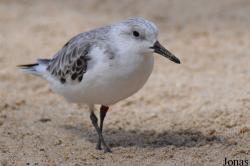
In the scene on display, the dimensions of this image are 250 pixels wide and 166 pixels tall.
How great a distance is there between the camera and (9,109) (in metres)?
7.16

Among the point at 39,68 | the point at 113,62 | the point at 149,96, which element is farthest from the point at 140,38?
the point at 149,96

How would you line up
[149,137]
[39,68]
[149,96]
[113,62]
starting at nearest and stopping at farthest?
[113,62], [149,137], [39,68], [149,96]

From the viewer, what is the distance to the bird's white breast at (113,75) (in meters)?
5.52

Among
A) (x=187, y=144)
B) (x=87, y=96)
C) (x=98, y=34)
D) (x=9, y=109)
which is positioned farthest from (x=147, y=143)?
(x=9, y=109)

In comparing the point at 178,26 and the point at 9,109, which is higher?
the point at 178,26

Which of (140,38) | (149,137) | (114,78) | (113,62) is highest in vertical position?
(140,38)

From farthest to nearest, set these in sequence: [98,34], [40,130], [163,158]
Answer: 1. [40,130]
2. [98,34]
3. [163,158]

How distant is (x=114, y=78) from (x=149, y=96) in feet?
6.32

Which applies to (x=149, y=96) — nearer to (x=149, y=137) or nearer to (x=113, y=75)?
(x=149, y=137)

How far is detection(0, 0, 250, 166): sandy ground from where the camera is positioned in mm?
5785

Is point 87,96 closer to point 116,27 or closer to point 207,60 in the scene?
point 116,27

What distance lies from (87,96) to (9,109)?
1.62m

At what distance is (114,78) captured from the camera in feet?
18.2

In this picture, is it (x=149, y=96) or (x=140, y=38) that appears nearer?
(x=140, y=38)
